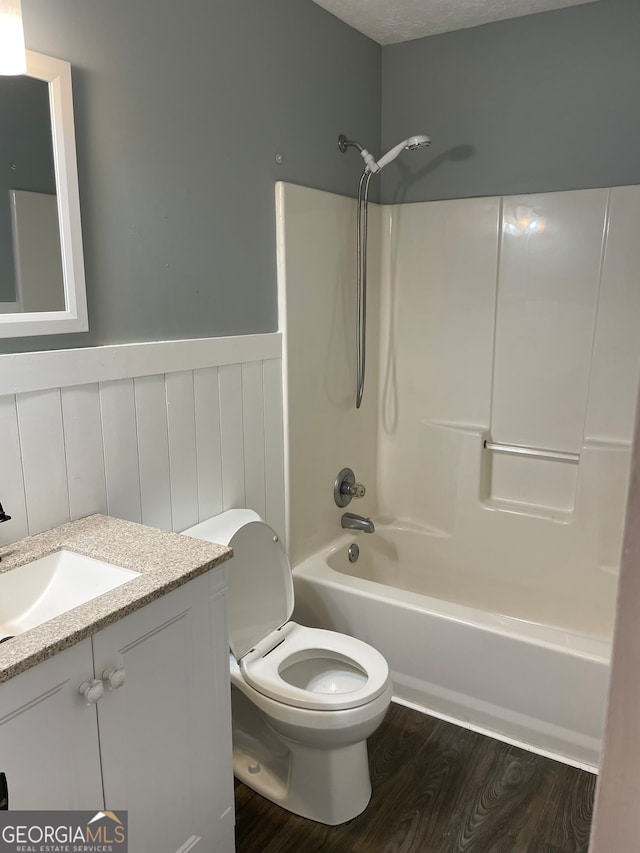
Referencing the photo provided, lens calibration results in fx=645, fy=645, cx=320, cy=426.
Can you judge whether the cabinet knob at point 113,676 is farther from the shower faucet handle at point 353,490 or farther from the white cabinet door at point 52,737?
the shower faucet handle at point 353,490

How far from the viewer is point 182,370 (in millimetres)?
1892

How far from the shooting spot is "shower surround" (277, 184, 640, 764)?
239 cm

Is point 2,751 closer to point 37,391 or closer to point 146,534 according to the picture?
point 146,534

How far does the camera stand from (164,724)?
138 cm

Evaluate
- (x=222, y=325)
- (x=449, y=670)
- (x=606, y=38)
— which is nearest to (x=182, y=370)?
(x=222, y=325)

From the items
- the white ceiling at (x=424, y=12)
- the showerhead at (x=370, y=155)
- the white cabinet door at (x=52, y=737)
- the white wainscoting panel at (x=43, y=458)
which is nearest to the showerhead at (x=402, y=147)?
the showerhead at (x=370, y=155)

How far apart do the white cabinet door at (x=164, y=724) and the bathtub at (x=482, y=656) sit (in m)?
0.87

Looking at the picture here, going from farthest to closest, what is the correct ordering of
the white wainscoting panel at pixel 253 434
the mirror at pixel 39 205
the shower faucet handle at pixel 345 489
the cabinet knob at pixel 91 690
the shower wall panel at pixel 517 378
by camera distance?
the shower faucet handle at pixel 345 489 → the shower wall panel at pixel 517 378 → the white wainscoting panel at pixel 253 434 → the mirror at pixel 39 205 → the cabinet knob at pixel 91 690

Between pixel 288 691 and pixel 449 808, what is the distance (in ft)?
2.03

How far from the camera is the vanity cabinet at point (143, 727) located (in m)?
1.11

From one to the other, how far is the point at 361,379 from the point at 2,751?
6.36 ft

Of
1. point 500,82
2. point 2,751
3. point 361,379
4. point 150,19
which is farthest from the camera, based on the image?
point 361,379

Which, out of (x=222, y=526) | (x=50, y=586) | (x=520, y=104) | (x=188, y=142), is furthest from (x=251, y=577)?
(x=520, y=104)

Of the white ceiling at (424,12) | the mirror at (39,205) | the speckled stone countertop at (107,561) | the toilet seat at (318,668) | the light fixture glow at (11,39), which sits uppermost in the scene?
the white ceiling at (424,12)
